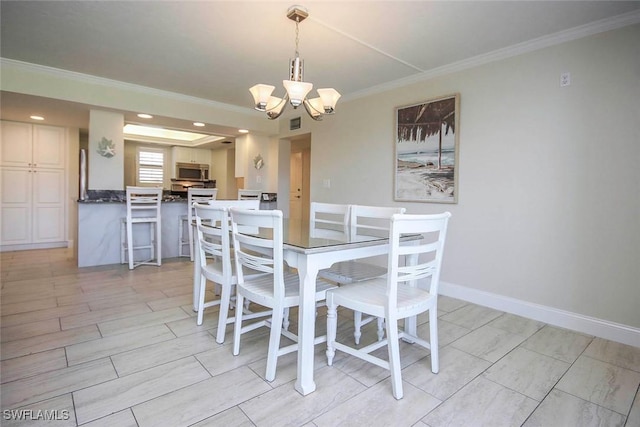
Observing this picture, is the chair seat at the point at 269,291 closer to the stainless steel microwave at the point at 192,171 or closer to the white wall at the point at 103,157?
the white wall at the point at 103,157

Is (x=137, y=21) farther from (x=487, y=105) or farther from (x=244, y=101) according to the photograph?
(x=487, y=105)

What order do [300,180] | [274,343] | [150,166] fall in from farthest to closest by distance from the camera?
[150,166] < [300,180] < [274,343]

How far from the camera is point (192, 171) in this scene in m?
8.02

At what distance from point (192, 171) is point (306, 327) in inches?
285

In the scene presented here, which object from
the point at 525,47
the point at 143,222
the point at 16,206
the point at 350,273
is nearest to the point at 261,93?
the point at 350,273

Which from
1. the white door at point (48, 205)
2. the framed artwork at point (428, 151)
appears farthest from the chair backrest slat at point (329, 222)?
the white door at point (48, 205)

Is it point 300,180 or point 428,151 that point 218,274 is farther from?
point 300,180

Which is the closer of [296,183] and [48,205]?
[48,205]

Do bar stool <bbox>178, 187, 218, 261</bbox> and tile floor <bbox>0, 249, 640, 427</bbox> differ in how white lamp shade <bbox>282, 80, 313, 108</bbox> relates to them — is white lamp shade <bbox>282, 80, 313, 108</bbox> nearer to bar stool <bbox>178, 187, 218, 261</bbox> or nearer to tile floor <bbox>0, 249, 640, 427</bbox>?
tile floor <bbox>0, 249, 640, 427</bbox>

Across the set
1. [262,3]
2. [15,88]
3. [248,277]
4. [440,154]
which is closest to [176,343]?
[248,277]

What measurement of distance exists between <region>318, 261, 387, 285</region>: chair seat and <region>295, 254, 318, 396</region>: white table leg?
0.46 m

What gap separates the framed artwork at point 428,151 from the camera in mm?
3203

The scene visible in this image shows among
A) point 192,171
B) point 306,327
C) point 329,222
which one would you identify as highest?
point 192,171

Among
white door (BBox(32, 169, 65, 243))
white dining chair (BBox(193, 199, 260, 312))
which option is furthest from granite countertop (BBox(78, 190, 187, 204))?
white dining chair (BBox(193, 199, 260, 312))
